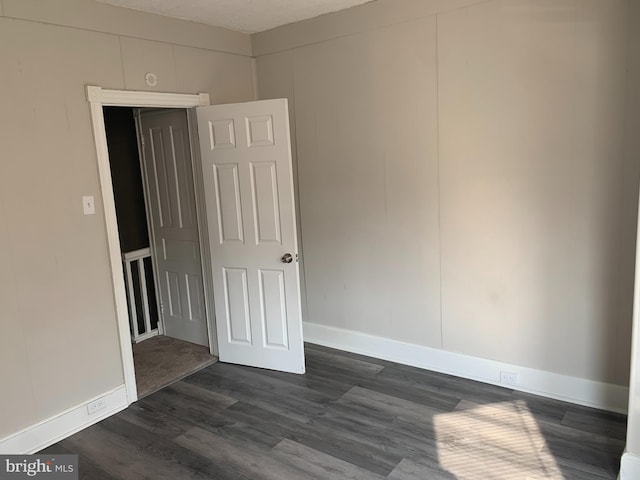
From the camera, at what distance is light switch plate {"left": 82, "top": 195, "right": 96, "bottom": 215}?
3.00m

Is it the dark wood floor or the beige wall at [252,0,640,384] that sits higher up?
the beige wall at [252,0,640,384]

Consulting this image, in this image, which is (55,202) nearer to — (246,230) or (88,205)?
(88,205)

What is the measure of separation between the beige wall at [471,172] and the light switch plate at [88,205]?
1.68 m

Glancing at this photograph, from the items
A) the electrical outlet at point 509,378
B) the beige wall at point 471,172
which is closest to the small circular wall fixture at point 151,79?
the beige wall at point 471,172

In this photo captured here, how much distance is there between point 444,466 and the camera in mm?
2512

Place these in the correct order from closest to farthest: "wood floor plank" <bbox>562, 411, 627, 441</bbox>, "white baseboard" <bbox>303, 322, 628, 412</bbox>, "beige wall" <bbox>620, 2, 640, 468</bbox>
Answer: "beige wall" <bbox>620, 2, 640, 468</bbox> < "wood floor plank" <bbox>562, 411, 627, 441</bbox> < "white baseboard" <bbox>303, 322, 628, 412</bbox>

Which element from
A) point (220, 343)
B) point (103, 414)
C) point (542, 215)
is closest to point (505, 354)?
point (542, 215)

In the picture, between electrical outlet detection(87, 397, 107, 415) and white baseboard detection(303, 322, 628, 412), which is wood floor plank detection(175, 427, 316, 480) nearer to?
electrical outlet detection(87, 397, 107, 415)

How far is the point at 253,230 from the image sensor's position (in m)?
3.63

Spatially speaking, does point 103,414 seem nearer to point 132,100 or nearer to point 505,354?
point 132,100

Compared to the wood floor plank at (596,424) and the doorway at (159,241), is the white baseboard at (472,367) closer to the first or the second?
the wood floor plank at (596,424)

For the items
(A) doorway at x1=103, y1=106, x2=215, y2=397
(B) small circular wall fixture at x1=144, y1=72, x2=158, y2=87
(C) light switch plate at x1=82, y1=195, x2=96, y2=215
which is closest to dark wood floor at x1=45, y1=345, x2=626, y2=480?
(A) doorway at x1=103, y1=106, x2=215, y2=397

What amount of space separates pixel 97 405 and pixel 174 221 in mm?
1683

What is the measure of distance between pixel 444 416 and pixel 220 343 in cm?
190
